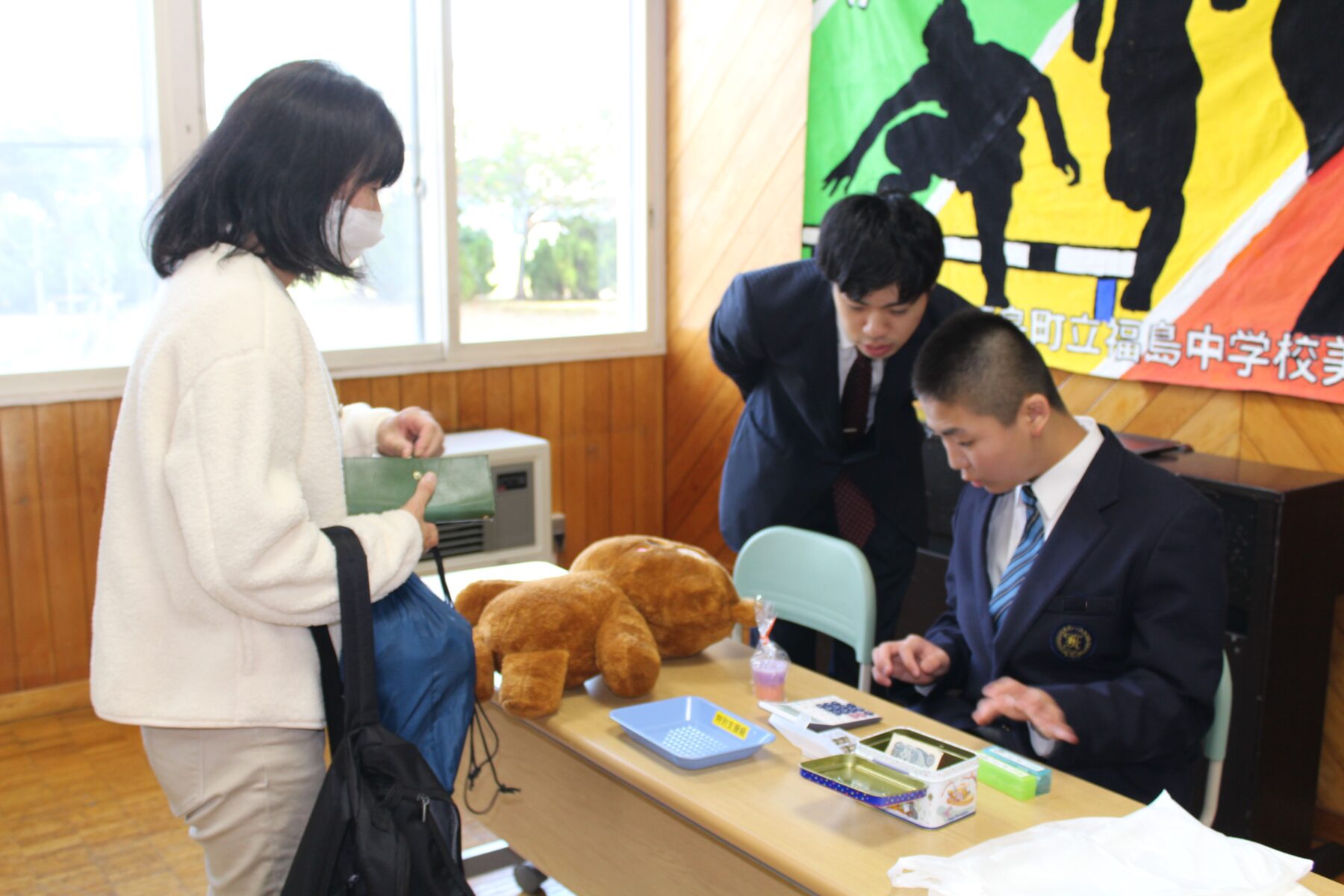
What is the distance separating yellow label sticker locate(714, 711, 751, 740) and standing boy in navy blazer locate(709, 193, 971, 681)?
2.85 feet

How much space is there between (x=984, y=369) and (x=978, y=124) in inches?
71.8

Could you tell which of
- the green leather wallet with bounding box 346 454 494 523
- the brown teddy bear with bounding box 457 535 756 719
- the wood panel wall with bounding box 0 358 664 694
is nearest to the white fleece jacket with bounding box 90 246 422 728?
the green leather wallet with bounding box 346 454 494 523

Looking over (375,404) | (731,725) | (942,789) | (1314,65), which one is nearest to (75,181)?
(375,404)

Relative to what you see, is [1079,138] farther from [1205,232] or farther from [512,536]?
[512,536]

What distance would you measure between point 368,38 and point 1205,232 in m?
2.64

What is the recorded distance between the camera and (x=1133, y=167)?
3064 millimetres

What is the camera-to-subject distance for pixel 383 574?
1394 millimetres

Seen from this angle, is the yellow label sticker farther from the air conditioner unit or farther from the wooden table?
the air conditioner unit

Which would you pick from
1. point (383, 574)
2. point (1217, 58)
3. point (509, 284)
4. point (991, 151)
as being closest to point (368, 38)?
point (509, 284)

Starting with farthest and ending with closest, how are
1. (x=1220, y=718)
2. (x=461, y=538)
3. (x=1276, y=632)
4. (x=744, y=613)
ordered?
(x=461, y=538) < (x=1276, y=632) < (x=744, y=613) < (x=1220, y=718)

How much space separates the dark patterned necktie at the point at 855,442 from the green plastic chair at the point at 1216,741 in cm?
96

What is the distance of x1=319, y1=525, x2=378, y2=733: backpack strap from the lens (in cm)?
136

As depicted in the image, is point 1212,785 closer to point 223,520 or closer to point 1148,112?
point 223,520

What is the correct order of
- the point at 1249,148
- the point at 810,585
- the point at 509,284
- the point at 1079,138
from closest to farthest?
1. the point at 810,585
2. the point at 1249,148
3. the point at 1079,138
4. the point at 509,284
